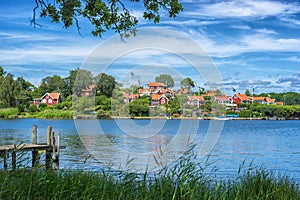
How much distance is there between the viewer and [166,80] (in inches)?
1033

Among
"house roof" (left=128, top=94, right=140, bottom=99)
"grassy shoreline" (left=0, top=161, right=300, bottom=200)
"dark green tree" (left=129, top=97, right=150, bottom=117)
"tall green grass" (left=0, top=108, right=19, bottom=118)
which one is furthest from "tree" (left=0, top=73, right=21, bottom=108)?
"grassy shoreline" (left=0, top=161, right=300, bottom=200)

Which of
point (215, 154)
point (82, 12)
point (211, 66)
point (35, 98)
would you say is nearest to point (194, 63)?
point (211, 66)

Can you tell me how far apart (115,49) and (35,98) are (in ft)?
293

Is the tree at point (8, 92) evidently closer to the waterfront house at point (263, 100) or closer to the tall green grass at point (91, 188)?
the waterfront house at point (263, 100)

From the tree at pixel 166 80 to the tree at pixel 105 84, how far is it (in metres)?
2.94

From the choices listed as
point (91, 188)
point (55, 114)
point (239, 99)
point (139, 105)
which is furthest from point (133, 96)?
point (239, 99)

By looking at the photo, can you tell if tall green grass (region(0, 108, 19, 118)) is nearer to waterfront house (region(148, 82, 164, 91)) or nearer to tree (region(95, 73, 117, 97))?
tree (region(95, 73, 117, 97))

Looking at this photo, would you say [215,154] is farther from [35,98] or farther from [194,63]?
[35,98]

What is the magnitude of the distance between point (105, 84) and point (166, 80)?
459 cm

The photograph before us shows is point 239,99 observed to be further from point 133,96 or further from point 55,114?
point 133,96

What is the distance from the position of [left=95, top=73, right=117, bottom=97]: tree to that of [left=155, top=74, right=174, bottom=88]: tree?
9.63 ft

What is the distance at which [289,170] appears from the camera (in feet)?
76.3

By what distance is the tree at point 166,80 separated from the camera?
24.7 meters

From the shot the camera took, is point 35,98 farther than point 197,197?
Yes
